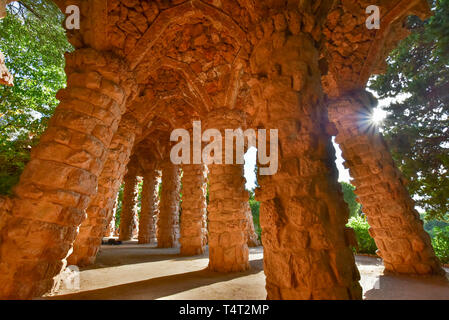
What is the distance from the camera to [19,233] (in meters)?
2.55

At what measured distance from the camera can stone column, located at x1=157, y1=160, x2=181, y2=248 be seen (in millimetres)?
9617

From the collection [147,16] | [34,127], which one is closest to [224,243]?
[147,16]

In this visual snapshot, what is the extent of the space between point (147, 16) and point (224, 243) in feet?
17.7

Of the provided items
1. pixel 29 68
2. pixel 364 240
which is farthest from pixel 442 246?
pixel 29 68

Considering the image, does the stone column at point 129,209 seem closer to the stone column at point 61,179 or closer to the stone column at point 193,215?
the stone column at point 193,215

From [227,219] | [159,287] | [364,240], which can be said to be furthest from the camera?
[364,240]

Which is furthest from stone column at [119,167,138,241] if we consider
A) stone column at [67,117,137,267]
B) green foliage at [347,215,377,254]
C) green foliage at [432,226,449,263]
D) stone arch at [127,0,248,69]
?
green foliage at [432,226,449,263]

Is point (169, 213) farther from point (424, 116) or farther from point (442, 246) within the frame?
point (424, 116)

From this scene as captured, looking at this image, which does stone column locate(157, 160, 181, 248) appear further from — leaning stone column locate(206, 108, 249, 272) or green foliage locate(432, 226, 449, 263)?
green foliage locate(432, 226, 449, 263)

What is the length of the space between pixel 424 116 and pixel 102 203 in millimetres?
11365

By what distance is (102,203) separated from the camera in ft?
18.2

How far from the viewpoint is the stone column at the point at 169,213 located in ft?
31.6

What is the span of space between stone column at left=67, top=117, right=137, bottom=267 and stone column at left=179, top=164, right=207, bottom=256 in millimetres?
2389

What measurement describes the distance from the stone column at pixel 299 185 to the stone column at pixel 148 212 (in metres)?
10.5
